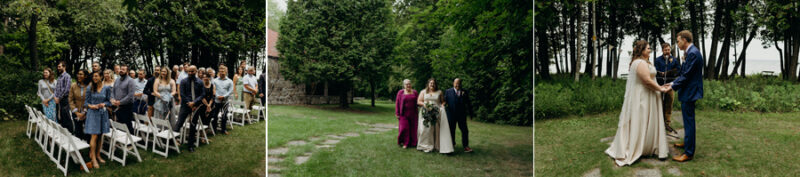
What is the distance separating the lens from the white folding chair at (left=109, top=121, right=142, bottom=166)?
14.4ft

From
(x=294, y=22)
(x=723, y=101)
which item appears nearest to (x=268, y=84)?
(x=294, y=22)

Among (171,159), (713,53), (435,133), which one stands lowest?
(171,159)

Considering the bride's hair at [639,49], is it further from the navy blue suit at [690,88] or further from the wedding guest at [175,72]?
the wedding guest at [175,72]

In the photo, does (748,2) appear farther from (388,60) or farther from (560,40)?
(388,60)

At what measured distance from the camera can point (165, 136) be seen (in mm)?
4652

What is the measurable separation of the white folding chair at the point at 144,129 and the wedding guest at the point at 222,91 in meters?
0.69

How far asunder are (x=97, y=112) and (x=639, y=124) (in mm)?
6243

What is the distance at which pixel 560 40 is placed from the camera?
200 inches

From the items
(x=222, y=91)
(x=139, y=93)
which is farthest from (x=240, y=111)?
(x=139, y=93)

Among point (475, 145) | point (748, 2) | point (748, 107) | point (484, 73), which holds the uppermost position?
point (748, 2)

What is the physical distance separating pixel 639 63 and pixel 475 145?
204cm

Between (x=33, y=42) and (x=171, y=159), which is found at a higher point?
(x=33, y=42)

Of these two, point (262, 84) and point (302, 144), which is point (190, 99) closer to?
point (262, 84)

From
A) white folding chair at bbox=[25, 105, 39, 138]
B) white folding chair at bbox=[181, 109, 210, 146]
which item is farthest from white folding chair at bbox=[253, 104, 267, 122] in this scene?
white folding chair at bbox=[25, 105, 39, 138]
